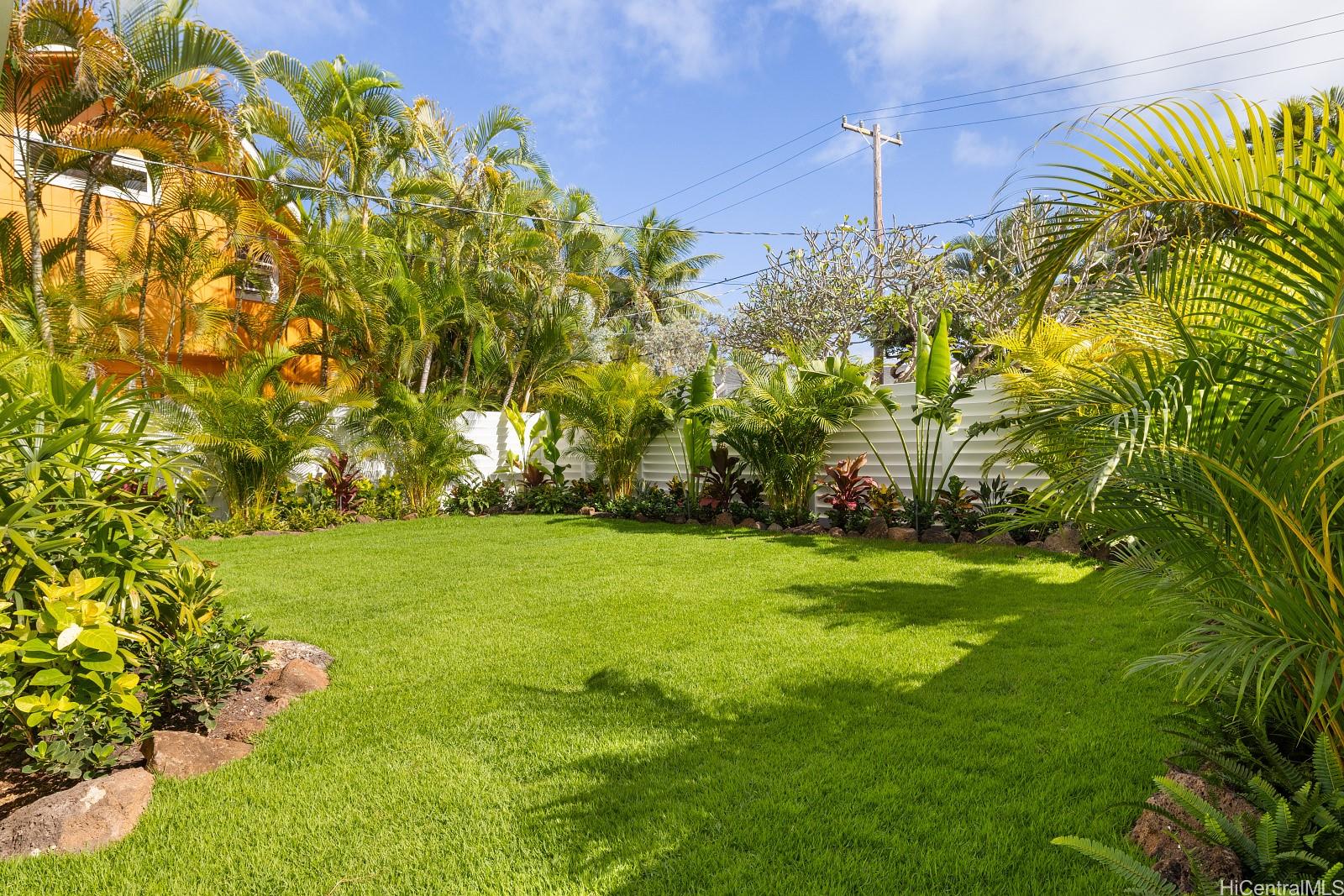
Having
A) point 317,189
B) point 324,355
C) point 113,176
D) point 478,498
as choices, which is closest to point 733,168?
point 317,189

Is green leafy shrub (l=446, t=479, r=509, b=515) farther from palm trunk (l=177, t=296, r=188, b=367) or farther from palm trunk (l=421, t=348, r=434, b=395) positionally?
palm trunk (l=177, t=296, r=188, b=367)

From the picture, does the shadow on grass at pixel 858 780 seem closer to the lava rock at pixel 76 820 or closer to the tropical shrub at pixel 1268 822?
the tropical shrub at pixel 1268 822

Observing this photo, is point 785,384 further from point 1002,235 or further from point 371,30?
point 371,30

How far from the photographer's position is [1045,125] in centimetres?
240

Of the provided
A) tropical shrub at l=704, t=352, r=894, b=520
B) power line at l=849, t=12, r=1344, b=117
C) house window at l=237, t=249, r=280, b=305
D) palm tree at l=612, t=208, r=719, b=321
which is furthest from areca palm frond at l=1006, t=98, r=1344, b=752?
palm tree at l=612, t=208, r=719, b=321

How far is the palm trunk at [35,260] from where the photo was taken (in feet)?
30.0

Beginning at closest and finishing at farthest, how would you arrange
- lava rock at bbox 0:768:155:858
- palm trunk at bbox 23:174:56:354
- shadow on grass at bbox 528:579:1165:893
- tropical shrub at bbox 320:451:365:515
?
shadow on grass at bbox 528:579:1165:893, lava rock at bbox 0:768:155:858, palm trunk at bbox 23:174:56:354, tropical shrub at bbox 320:451:365:515

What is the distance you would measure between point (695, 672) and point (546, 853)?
1791 millimetres

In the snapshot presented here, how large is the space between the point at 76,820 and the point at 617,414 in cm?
993

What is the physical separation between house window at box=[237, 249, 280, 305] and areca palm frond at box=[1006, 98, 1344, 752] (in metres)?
12.9

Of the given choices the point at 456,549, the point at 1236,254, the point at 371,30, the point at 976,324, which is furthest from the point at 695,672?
the point at 371,30

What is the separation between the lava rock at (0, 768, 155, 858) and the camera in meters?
2.47

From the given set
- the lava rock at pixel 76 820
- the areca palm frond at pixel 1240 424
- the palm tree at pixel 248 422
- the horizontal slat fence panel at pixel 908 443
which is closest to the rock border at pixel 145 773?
the lava rock at pixel 76 820

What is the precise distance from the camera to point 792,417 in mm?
9500
